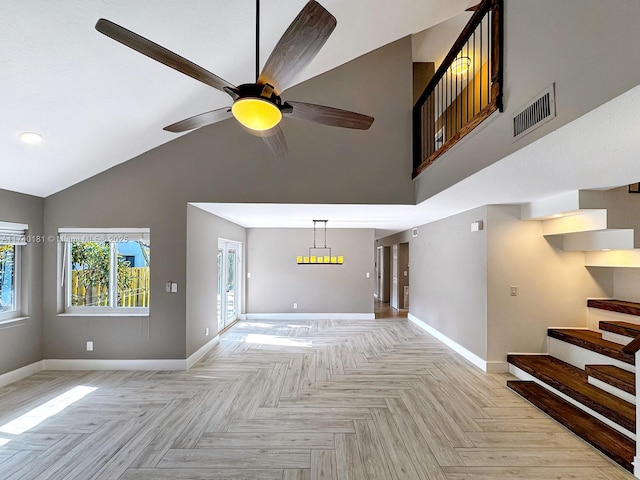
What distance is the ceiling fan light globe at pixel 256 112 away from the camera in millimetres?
1884

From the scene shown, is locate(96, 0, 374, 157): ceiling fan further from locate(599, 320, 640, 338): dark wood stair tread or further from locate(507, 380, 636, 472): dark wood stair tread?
locate(599, 320, 640, 338): dark wood stair tread

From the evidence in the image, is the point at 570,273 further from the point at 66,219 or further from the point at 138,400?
the point at 66,219

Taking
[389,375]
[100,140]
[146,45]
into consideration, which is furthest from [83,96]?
[389,375]

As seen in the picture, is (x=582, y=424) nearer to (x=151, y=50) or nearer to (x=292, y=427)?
(x=292, y=427)

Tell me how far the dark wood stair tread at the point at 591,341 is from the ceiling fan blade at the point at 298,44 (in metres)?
4.13

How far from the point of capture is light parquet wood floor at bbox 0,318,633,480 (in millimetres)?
2561

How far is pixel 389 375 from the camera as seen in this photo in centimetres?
449

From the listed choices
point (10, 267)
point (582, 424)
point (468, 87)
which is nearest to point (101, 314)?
point (10, 267)

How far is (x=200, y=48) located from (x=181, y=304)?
3.33 metres

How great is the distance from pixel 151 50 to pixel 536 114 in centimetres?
227

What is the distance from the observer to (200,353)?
5.12m

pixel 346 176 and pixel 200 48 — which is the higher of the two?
pixel 200 48

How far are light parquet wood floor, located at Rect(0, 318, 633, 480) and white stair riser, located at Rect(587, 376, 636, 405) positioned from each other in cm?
77

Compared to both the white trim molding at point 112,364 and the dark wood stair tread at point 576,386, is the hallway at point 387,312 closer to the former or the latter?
the dark wood stair tread at point 576,386
